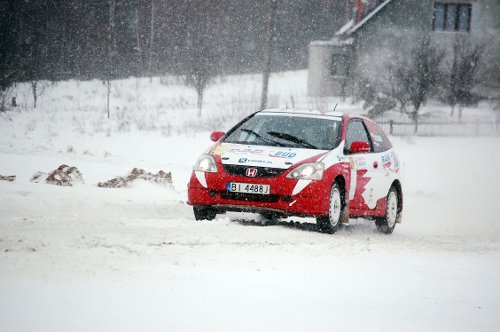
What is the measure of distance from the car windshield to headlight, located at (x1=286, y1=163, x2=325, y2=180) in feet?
2.06

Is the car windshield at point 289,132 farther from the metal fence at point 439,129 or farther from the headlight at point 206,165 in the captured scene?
the metal fence at point 439,129

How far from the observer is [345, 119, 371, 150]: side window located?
11.1 metres

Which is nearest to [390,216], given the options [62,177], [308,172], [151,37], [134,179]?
[308,172]

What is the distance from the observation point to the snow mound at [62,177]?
1350 centimetres

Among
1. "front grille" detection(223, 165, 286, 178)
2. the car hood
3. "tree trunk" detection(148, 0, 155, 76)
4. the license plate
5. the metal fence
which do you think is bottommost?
the metal fence

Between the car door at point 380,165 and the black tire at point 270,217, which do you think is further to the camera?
the car door at point 380,165

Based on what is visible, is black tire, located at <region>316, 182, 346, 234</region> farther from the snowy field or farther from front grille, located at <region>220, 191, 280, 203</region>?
front grille, located at <region>220, 191, 280, 203</region>

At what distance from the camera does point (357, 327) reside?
551 centimetres

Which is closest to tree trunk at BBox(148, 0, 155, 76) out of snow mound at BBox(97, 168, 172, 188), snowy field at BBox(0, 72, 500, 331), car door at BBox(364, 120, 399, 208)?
snowy field at BBox(0, 72, 500, 331)

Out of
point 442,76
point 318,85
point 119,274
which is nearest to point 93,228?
point 119,274

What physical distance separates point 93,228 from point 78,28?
47.6 metres

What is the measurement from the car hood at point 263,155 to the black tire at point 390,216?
2.33 m

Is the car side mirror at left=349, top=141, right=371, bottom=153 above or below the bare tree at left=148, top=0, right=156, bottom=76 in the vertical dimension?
below

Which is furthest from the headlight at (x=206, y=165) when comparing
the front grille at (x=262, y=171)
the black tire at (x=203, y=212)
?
the black tire at (x=203, y=212)
